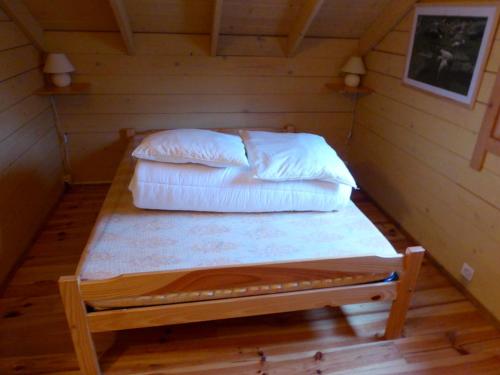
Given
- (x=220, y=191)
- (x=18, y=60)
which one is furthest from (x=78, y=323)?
(x=18, y=60)

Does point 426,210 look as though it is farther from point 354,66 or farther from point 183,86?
point 183,86

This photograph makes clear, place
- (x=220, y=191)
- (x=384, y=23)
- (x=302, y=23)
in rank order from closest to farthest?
1. (x=220, y=191)
2. (x=302, y=23)
3. (x=384, y=23)

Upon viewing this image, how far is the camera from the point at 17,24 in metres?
2.28

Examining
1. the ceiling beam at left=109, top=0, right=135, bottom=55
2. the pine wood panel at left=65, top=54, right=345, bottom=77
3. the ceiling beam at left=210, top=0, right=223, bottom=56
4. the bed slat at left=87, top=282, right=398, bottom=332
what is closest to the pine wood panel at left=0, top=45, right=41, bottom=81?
the pine wood panel at left=65, top=54, right=345, bottom=77

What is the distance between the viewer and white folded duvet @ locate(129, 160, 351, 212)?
5.99ft

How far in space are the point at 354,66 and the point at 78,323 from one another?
8.48 feet

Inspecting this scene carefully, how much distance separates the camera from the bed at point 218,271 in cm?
140

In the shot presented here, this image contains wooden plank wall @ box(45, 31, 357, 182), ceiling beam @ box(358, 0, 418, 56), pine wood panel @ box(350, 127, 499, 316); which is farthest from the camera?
wooden plank wall @ box(45, 31, 357, 182)

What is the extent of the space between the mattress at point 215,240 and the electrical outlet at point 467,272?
2.25ft

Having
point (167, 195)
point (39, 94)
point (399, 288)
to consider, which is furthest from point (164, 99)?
point (399, 288)

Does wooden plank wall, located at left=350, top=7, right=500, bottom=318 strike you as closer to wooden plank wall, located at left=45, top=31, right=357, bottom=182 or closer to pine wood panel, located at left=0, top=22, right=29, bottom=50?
wooden plank wall, located at left=45, top=31, right=357, bottom=182

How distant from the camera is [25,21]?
2316mm

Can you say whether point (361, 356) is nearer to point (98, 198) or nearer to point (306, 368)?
point (306, 368)

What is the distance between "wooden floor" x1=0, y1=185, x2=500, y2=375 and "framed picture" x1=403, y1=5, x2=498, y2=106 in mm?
1187
